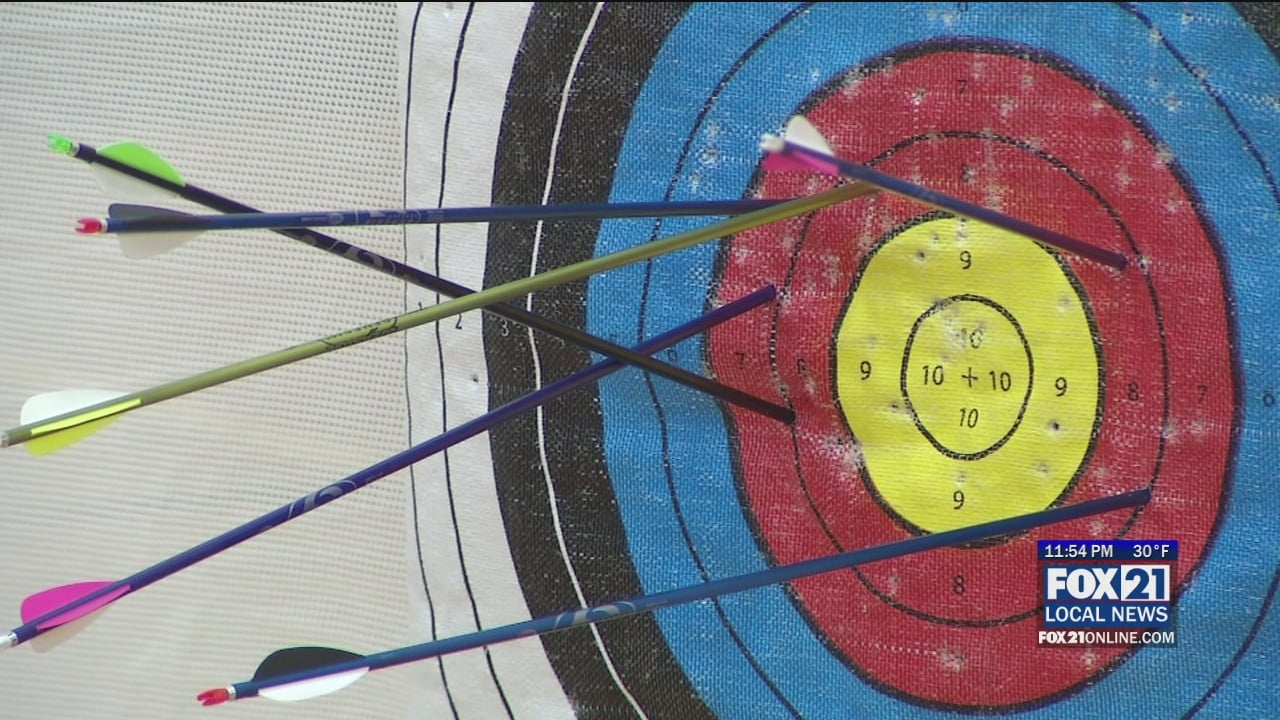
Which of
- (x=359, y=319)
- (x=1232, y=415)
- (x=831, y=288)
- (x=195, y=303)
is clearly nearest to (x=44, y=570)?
(x=195, y=303)

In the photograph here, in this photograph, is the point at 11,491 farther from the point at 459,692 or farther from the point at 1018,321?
the point at 1018,321

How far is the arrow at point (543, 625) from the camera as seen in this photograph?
92 centimetres

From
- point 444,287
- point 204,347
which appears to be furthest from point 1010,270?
point 204,347

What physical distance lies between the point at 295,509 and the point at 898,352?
0.61m

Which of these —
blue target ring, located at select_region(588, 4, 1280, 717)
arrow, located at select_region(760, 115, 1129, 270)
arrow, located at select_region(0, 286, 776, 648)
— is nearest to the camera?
arrow, located at select_region(760, 115, 1129, 270)

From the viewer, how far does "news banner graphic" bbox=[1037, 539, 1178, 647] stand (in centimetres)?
106

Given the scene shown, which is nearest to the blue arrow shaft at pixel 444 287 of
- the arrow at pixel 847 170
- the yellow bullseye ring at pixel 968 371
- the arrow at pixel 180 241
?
the arrow at pixel 180 241

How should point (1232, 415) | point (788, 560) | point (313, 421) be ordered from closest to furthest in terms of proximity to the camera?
point (1232, 415)
point (788, 560)
point (313, 421)

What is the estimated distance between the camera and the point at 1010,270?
106 centimetres

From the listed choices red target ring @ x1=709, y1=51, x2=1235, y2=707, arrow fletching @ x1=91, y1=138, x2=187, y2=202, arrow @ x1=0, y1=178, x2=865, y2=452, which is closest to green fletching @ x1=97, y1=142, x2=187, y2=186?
arrow fletching @ x1=91, y1=138, x2=187, y2=202

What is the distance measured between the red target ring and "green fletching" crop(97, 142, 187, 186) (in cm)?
56

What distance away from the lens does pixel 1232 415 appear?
40.7 inches

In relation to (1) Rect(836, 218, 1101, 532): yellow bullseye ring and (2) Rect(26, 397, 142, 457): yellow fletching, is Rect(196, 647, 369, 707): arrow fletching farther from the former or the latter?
(1) Rect(836, 218, 1101, 532): yellow bullseye ring

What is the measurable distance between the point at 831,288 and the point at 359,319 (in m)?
0.55
